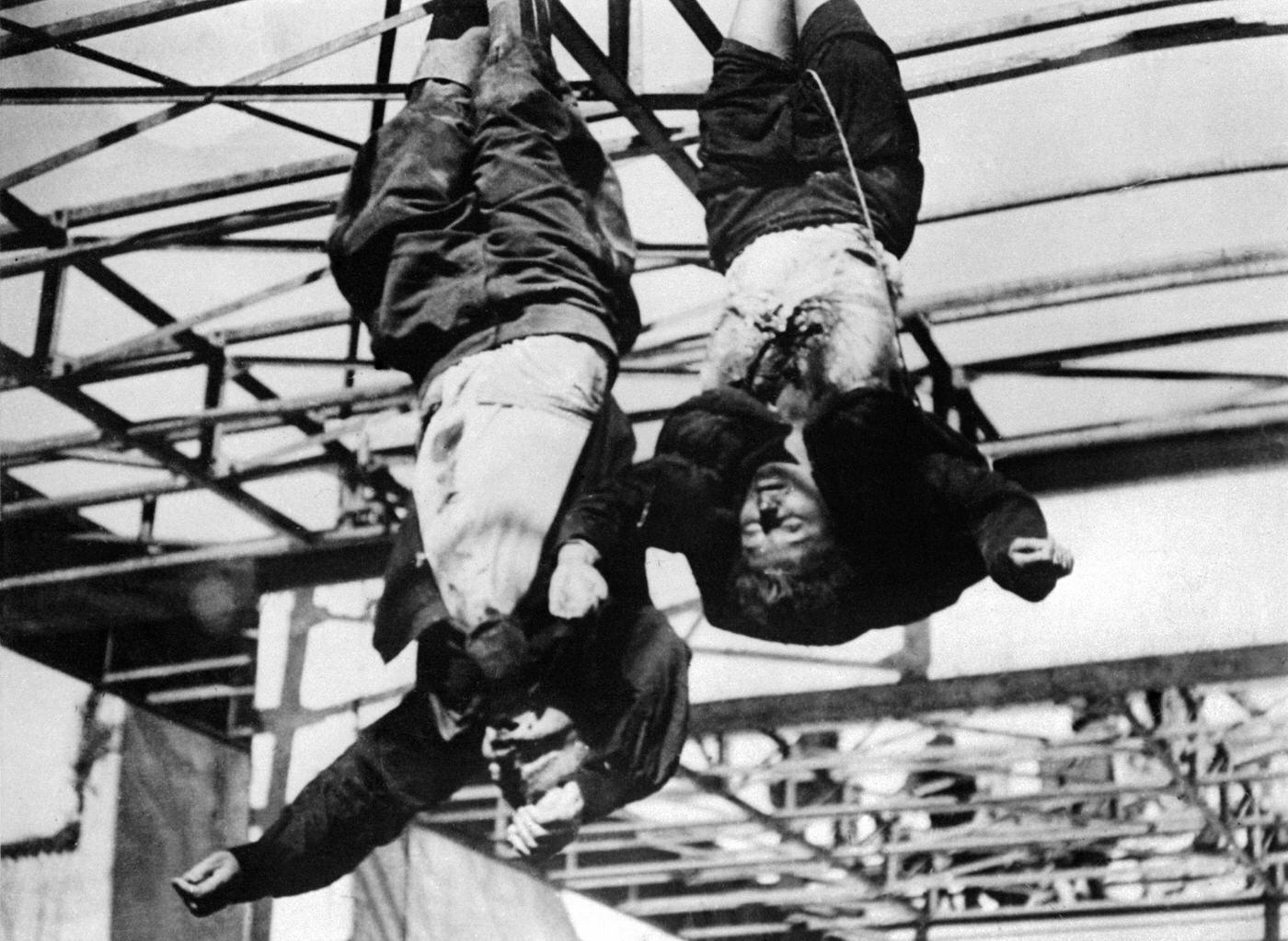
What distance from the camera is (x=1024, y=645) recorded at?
25.8 ft

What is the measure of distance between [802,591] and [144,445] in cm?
475

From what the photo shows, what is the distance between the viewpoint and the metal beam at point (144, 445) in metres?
8.49

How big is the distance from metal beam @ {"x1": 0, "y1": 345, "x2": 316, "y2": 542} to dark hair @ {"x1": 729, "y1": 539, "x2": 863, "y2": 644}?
4407mm

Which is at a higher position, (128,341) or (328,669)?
(128,341)

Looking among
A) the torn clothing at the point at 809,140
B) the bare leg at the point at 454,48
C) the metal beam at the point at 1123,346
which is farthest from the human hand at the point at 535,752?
the metal beam at the point at 1123,346

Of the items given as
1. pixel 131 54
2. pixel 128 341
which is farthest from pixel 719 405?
pixel 128 341

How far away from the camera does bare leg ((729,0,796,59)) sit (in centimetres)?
575

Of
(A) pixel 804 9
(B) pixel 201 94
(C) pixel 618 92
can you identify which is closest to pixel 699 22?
(C) pixel 618 92

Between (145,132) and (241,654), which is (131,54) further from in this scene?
(241,654)

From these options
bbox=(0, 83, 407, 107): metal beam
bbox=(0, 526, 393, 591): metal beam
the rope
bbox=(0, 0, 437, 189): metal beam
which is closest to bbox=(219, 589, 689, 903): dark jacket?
the rope

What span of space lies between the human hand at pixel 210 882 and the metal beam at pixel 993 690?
3.39m

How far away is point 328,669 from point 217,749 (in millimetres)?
1112

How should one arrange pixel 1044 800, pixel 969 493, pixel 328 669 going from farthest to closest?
pixel 1044 800 → pixel 328 669 → pixel 969 493

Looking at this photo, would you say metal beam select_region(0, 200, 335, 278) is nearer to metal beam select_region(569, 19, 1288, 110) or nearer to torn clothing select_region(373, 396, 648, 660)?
metal beam select_region(569, 19, 1288, 110)
